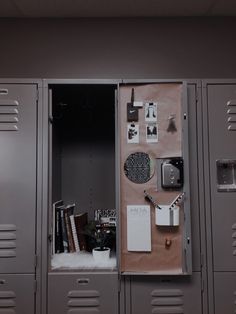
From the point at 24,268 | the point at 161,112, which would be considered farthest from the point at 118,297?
the point at 161,112

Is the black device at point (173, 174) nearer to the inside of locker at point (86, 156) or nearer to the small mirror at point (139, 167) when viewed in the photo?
the small mirror at point (139, 167)

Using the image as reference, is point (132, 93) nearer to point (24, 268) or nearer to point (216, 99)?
point (216, 99)

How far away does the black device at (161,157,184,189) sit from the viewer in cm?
178

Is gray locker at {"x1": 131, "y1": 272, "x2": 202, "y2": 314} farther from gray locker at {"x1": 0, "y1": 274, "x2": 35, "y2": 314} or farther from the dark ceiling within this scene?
the dark ceiling

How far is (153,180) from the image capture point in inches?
71.1

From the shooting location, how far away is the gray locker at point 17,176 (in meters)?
1.77

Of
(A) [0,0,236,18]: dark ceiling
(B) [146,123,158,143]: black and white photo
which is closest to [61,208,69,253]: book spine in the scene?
(B) [146,123,158,143]: black and white photo

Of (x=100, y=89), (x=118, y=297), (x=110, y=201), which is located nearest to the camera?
(x=118, y=297)

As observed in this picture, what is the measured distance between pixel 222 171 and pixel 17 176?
48.8 inches

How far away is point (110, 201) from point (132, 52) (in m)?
1.21

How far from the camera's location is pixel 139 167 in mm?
1819

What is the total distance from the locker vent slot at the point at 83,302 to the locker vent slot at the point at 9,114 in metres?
1.04

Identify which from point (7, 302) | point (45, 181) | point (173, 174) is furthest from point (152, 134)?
point (7, 302)

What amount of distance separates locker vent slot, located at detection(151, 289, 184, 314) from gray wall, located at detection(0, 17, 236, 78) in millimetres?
1582
